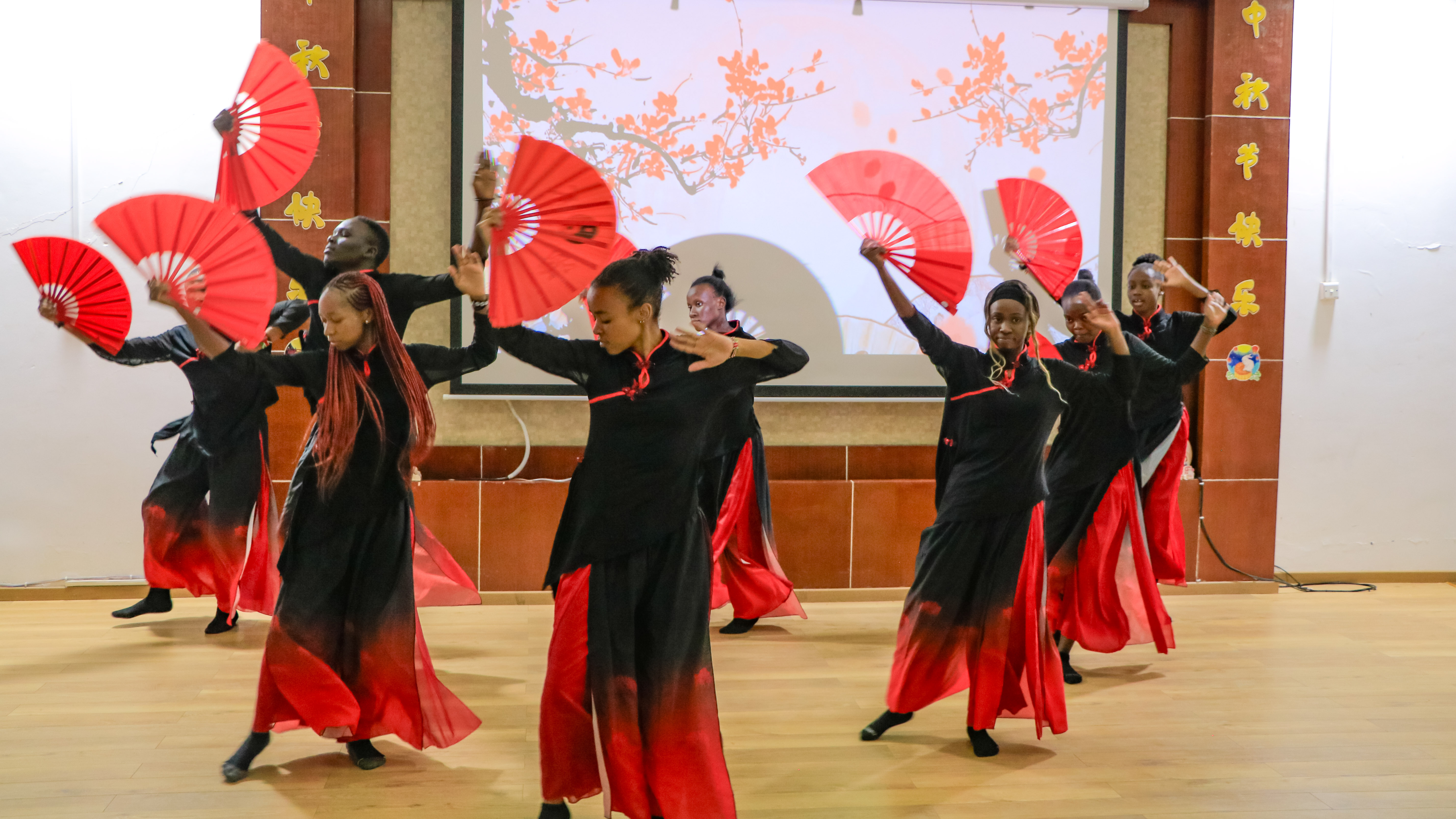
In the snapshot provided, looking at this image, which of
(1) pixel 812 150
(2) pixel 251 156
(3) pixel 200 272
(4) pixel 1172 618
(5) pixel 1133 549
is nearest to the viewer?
(3) pixel 200 272

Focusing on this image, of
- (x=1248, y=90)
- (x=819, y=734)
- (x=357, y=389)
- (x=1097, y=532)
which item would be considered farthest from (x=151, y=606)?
(x=1248, y=90)

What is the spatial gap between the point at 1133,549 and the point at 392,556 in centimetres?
256

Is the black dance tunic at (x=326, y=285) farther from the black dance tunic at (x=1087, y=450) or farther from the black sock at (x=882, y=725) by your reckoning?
the black dance tunic at (x=1087, y=450)

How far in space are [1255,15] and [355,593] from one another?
496 centimetres

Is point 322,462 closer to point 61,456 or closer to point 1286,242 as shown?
point 61,456

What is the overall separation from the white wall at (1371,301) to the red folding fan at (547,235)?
4.47 meters

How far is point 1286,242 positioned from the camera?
5.34 m

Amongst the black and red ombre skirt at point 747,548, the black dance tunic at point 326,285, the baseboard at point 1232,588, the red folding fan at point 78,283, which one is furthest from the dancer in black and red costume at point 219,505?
the baseboard at point 1232,588

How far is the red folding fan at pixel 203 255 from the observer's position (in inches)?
97.4

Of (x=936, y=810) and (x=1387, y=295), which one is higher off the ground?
(x=1387, y=295)

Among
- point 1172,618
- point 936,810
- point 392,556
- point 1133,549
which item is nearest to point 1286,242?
point 1172,618

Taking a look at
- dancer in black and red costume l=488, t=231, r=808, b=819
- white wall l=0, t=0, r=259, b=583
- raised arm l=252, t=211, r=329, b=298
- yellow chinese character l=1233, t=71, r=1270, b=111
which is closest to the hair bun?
dancer in black and red costume l=488, t=231, r=808, b=819

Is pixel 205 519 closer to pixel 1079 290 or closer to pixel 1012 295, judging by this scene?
pixel 1012 295

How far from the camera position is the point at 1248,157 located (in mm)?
5238
